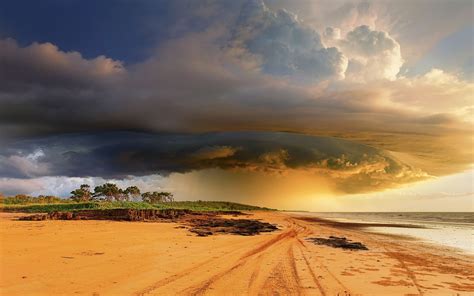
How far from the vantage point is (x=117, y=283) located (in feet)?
34.3

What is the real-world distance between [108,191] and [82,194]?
20.9 ft

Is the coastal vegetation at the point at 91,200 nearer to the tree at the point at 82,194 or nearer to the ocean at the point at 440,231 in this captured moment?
the tree at the point at 82,194

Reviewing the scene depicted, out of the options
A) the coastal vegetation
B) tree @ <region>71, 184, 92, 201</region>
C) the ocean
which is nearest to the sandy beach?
the ocean

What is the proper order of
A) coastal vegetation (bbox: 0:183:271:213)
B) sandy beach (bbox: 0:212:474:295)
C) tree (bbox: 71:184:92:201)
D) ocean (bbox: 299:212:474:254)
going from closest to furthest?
sandy beach (bbox: 0:212:474:295) < ocean (bbox: 299:212:474:254) < coastal vegetation (bbox: 0:183:271:213) < tree (bbox: 71:184:92:201)

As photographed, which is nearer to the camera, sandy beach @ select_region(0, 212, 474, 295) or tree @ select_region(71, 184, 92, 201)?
sandy beach @ select_region(0, 212, 474, 295)

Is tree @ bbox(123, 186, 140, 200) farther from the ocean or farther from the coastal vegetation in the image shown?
the ocean

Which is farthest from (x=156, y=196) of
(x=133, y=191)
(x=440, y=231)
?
(x=440, y=231)

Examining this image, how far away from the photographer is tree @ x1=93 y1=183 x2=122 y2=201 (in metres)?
87.0

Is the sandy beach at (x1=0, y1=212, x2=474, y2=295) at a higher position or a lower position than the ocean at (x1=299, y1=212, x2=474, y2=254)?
higher

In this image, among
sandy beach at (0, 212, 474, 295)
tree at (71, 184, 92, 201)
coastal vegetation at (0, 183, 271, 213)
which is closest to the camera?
sandy beach at (0, 212, 474, 295)

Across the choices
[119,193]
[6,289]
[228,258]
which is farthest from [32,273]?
[119,193]

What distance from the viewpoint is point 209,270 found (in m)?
12.7

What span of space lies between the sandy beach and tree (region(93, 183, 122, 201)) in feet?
234

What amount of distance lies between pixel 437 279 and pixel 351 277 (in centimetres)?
371
